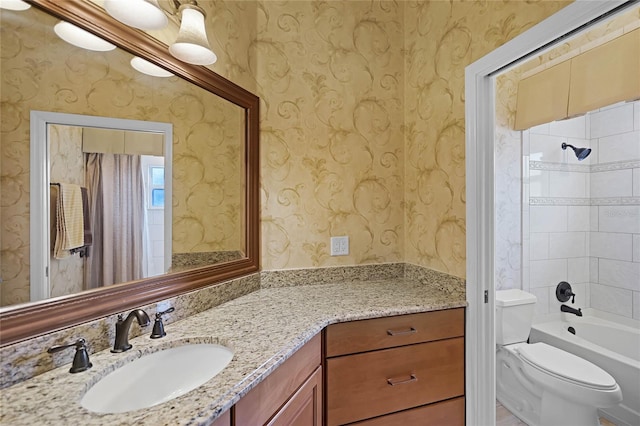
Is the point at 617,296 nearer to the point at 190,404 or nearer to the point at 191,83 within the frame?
the point at 190,404

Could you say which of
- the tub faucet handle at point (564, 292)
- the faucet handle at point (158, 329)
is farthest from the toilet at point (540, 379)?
the faucet handle at point (158, 329)

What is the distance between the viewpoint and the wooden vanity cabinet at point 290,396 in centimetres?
81

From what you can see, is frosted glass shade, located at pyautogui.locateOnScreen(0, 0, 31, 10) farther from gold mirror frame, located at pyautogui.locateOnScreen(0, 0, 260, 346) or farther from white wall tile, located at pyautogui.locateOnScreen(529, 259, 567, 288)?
white wall tile, located at pyautogui.locateOnScreen(529, 259, 567, 288)

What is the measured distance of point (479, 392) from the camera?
4.69 feet

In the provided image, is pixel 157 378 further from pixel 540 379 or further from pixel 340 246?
pixel 540 379

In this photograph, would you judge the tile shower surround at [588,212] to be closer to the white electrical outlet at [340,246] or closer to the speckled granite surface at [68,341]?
the white electrical outlet at [340,246]

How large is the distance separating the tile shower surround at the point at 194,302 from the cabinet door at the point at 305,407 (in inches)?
21.2

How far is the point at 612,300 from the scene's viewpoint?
7.88 feet

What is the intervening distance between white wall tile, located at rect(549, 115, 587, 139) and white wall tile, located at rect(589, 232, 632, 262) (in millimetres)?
843

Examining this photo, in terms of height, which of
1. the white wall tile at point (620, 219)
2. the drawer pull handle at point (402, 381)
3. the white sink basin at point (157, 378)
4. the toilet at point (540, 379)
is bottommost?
the toilet at point (540, 379)

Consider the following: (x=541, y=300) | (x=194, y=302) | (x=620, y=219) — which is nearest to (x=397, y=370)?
Result: (x=194, y=302)

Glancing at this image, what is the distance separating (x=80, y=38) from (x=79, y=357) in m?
0.92

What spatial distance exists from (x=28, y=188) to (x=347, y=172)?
1406mm

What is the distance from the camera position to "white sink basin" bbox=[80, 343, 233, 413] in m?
0.79
